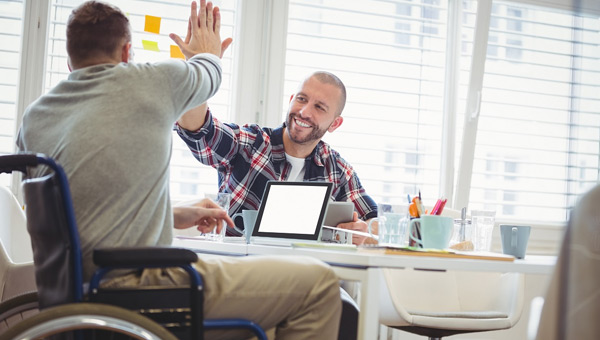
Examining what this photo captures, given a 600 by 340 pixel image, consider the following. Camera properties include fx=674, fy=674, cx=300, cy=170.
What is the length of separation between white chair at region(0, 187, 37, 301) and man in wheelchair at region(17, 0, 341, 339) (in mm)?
918

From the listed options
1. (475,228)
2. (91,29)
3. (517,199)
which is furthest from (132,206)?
(517,199)

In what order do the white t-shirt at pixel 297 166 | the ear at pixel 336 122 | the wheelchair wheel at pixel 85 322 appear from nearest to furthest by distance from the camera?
1. the wheelchair wheel at pixel 85 322
2. the white t-shirt at pixel 297 166
3. the ear at pixel 336 122

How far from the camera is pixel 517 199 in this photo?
3951 millimetres

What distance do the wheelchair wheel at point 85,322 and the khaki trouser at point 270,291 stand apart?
0.19 metres

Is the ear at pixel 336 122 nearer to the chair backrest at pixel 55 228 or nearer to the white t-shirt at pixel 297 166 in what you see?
the white t-shirt at pixel 297 166

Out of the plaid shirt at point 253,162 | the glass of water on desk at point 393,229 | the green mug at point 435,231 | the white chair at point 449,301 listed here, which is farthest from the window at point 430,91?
the green mug at point 435,231

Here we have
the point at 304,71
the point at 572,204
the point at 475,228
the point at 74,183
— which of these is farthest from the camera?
the point at 304,71

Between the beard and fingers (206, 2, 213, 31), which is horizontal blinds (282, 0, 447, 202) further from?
fingers (206, 2, 213, 31)

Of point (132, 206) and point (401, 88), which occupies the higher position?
point (401, 88)

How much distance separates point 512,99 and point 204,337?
3031 millimetres

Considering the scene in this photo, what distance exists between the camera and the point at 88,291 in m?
1.28

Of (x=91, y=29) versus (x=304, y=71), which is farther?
(x=304, y=71)

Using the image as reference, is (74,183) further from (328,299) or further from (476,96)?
(476,96)

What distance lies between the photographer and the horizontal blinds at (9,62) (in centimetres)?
331
